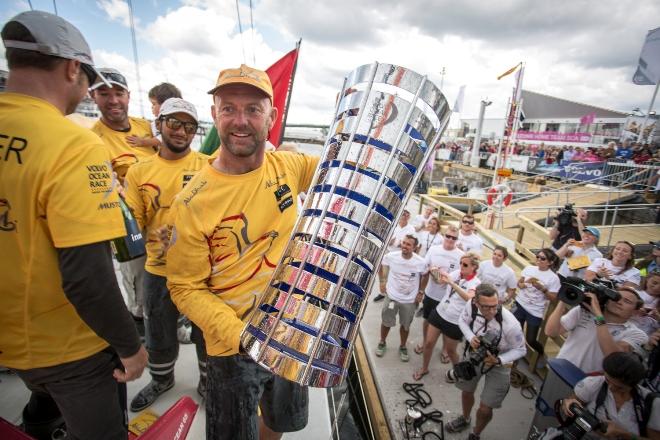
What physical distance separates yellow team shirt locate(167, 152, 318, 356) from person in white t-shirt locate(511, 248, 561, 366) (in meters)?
4.04

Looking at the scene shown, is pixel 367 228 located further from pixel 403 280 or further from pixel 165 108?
pixel 403 280

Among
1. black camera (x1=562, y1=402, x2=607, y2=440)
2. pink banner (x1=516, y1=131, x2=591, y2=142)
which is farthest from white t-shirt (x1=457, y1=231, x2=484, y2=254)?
pink banner (x1=516, y1=131, x2=591, y2=142)

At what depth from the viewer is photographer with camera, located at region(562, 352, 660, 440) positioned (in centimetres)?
215

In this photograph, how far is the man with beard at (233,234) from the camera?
4.55 feet

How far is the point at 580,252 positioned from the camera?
16.4 feet

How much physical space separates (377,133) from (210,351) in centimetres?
123

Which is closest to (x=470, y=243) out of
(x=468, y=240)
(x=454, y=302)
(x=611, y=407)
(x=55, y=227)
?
(x=468, y=240)

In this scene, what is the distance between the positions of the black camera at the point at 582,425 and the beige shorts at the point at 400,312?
7.80 ft

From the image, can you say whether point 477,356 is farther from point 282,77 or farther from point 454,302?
point 282,77

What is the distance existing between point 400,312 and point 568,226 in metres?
3.59

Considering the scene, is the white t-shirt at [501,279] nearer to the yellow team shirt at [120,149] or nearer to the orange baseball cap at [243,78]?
the orange baseball cap at [243,78]

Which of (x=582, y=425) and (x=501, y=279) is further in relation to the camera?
(x=501, y=279)

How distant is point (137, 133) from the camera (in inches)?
120

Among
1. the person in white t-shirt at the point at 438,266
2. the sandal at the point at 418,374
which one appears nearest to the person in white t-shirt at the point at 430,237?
the person in white t-shirt at the point at 438,266
